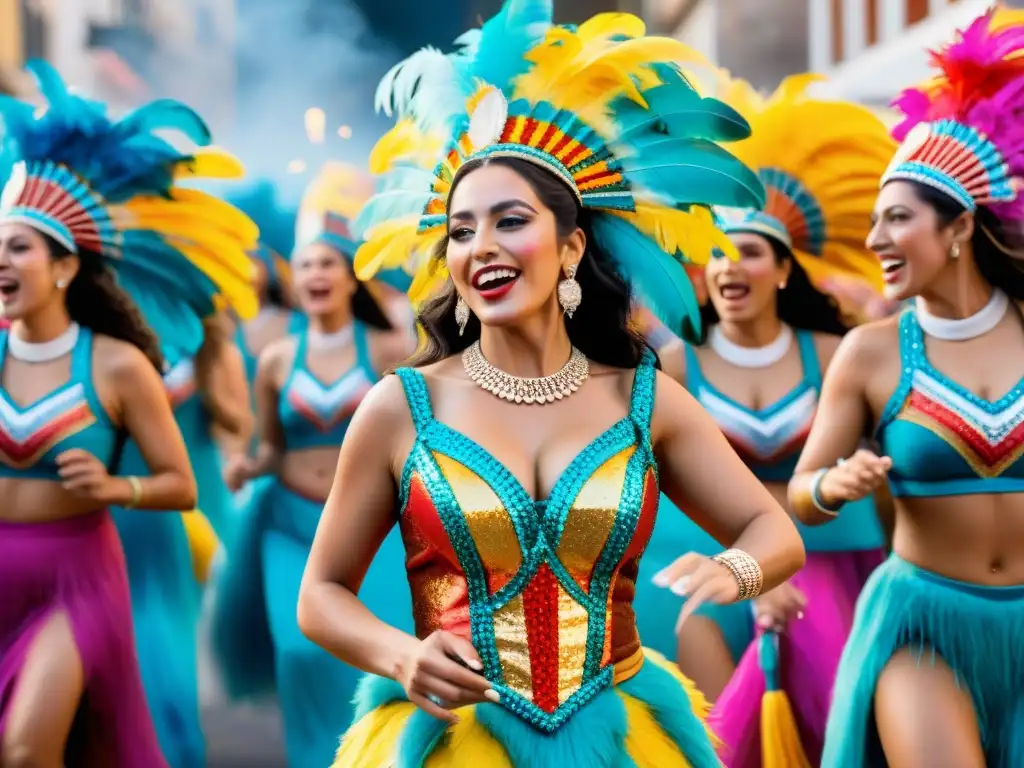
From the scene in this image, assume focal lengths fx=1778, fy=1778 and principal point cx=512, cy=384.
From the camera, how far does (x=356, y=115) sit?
1989 cm

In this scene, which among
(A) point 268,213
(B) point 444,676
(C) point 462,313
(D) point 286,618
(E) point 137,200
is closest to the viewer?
(B) point 444,676

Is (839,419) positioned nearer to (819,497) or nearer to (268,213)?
(819,497)

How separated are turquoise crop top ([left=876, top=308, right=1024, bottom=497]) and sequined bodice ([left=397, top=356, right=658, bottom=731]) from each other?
143cm

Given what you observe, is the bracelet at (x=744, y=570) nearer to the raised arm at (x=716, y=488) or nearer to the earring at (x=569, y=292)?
the raised arm at (x=716, y=488)

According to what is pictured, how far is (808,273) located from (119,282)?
2545 mm

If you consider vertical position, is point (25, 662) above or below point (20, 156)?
below

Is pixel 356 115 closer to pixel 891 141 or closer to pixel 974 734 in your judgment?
pixel 891 141

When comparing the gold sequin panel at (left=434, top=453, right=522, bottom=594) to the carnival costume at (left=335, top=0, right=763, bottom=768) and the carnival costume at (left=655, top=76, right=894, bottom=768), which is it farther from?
the carnival costume at (left=655, top=76, right=894, bottom=768)

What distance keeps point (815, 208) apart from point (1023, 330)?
5.98ft

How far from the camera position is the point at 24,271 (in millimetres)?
5707

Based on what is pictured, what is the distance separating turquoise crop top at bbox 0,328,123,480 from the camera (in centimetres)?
558

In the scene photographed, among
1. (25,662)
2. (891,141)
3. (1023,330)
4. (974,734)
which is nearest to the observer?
(974,734)

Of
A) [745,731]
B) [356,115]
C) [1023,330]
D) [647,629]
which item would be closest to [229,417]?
[647,629]

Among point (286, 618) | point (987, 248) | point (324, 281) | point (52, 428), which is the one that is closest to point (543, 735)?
point (987, 248)
